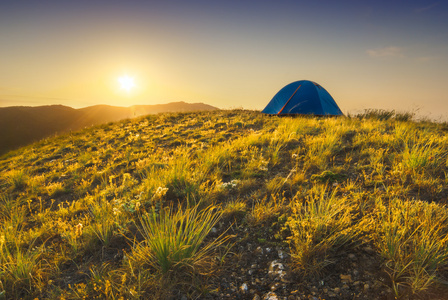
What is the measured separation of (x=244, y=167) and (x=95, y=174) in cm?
425

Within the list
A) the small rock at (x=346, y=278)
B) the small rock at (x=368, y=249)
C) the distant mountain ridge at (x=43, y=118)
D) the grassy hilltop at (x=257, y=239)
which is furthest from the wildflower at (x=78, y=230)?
the distant mountain ridge at (x=43, y=118)

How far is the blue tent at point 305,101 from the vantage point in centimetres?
1204

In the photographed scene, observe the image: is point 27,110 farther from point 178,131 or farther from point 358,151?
point 358,151

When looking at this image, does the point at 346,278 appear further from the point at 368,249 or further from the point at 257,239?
the point at 257,239

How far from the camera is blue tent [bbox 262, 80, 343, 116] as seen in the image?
39.5 ft

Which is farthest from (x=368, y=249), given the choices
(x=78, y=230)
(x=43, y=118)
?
(x=43, y=118)

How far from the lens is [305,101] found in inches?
479

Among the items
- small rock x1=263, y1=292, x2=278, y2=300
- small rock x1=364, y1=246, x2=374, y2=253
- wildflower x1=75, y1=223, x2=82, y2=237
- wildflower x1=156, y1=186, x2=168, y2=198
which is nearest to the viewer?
small rock x1=263, y1=292, x2=278, y2=300

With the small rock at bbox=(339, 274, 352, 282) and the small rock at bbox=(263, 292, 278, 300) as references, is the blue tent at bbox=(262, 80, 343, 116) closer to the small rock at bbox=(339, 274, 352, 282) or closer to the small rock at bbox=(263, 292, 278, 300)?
the small rock at bbox=(339, 274, 352, 282)

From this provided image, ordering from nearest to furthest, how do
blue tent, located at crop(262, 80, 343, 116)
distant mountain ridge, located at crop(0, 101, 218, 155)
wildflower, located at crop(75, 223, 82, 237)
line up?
1. wildflower, located at crop(75, 223, 82, 237)
2. blue tent, located at crop(262, 80, 343, 116)
3. distant mountain ridge, located at crop(0, 101, 218, 155)

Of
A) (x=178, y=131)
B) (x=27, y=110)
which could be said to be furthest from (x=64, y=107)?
(x=178, y=131)

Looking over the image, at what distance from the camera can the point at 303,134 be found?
667 cm

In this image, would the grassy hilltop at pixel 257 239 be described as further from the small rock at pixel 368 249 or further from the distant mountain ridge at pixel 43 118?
the distant mountain ridge at pixel 43 118

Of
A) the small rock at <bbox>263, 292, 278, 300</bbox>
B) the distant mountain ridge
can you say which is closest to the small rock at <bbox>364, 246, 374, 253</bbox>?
the small rock at <bbox>263, 292, 278, 300</bbox>
